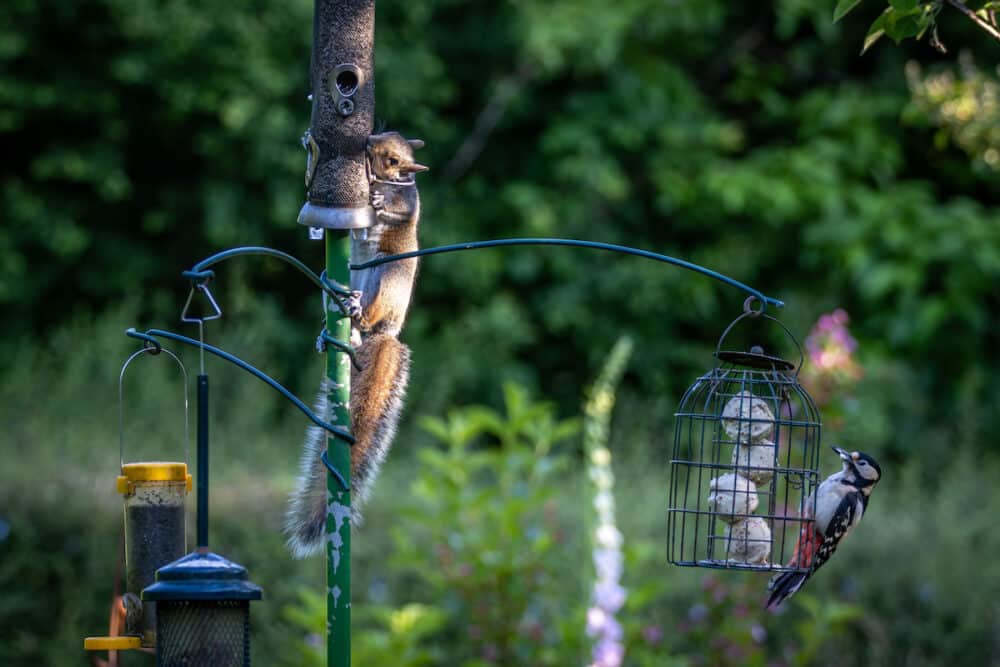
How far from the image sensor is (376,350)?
2.63m

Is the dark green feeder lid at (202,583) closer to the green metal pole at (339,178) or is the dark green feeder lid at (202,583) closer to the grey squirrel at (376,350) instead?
the green metal pole at (339,178)

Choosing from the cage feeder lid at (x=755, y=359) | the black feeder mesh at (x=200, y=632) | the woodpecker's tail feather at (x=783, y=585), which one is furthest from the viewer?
the woodpecker's tail feather at (x=783, y=585)

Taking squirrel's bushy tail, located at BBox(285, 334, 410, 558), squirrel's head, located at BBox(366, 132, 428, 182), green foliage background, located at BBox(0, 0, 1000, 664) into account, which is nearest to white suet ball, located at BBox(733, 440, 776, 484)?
squirrel's bushy tail, located at BBox(285, 334, 410, 558)

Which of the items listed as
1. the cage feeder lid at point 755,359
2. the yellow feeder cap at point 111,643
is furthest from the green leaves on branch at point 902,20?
the yellow feeder cap at point 111,643

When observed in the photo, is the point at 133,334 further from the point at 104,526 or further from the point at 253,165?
the point at 253,165

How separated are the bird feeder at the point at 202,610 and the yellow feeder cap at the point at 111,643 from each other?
15 cm

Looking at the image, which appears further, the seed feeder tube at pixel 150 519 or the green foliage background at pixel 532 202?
the green foliage background at pixel 532 202

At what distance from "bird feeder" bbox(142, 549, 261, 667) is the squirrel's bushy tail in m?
0.38

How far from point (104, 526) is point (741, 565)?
2.86 meters

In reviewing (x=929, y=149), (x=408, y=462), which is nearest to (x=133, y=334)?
(x=408, y=462)

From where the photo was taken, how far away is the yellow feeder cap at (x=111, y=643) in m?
2.10

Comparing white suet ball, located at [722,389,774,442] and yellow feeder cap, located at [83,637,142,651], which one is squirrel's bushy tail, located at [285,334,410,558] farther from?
white suet ball, located at [722,389,774,442]

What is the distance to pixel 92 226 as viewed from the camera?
23.6 feet

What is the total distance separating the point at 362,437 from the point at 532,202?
461 cm
